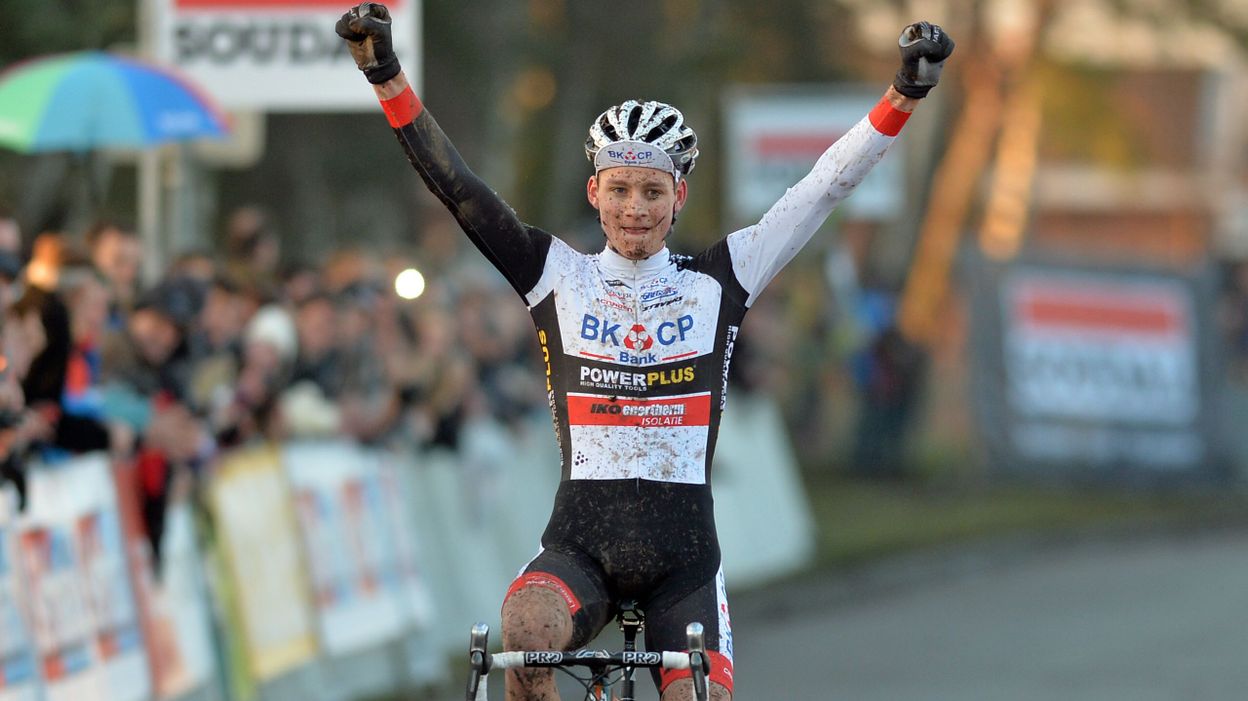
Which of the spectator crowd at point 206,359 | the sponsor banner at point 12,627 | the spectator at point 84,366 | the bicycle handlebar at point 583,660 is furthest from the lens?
the spectator at point 84,366

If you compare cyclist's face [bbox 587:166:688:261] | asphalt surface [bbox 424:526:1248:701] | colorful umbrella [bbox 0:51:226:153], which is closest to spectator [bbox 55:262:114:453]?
colorful umbrella [bbox 0:51:226:153]

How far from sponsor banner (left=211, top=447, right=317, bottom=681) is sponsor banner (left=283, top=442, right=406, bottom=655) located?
5.8 inches

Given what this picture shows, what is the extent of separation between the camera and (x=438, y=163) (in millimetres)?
6777

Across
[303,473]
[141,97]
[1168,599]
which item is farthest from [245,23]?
[1168,599]

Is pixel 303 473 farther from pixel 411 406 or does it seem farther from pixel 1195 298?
pixel 1195 298

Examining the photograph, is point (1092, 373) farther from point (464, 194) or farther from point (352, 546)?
point (464, 194)

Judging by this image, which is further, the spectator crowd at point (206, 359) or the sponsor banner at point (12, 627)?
the spectator crowd at point (206, 359)

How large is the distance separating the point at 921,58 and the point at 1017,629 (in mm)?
10172

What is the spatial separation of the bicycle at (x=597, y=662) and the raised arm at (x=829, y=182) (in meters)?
1.30

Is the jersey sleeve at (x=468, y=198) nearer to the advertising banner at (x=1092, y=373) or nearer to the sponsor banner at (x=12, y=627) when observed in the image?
the sponsor banner at (x=12, y=627)

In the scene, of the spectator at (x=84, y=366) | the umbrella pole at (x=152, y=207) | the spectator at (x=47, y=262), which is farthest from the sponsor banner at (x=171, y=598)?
the umbrella pole at (x=152, y=207)

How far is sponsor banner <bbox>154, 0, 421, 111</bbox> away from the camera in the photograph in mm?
11820

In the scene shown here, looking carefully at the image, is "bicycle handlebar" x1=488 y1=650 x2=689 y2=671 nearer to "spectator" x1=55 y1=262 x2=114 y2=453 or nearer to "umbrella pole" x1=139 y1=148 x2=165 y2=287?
"spectator" x1=55 y1=262 x2=114 y2=453

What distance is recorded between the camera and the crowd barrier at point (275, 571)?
Result: 30.7 ft
